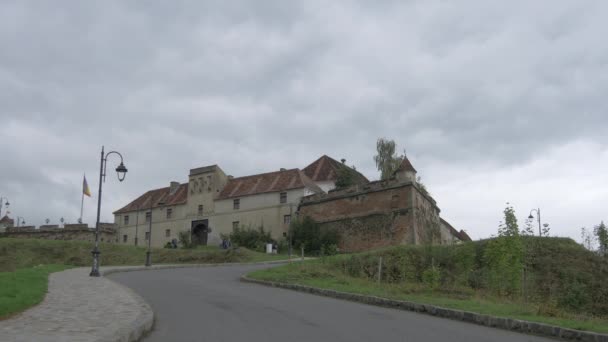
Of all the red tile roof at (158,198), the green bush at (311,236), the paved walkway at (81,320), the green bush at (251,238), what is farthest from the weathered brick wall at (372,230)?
the paved walkway at (81,320)

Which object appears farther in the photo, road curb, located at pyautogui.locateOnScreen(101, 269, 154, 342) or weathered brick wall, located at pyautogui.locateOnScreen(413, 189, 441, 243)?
weathered brick wall, located at pyautogui.locateOnScreen(413, 189, 441, 243)

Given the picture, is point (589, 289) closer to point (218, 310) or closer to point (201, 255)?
point (218, 310)

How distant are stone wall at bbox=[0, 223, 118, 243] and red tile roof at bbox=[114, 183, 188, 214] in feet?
10.2

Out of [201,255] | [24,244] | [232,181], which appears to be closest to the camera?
[201,255]

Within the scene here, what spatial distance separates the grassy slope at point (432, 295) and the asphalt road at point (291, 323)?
3.59ft

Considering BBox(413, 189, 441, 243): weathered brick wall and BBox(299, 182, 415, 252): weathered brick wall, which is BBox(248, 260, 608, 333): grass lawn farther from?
BBox(413, 189, 441, 243): weathered brick wall

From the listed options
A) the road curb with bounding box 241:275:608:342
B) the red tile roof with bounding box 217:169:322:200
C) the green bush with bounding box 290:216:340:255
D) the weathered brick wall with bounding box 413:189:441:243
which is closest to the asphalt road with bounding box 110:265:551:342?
the road curb with bounding box 241:275:608:342

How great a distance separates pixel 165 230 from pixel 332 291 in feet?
166

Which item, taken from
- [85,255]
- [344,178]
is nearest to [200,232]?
[344,178]

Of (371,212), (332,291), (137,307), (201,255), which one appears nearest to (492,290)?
(332,291)

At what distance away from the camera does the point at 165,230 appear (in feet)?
211

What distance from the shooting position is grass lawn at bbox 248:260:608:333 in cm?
1102

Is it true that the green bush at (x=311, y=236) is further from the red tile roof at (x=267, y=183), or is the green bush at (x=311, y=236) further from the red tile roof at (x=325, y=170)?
the red tile roof at (x=325, y=170)

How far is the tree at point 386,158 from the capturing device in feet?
193
